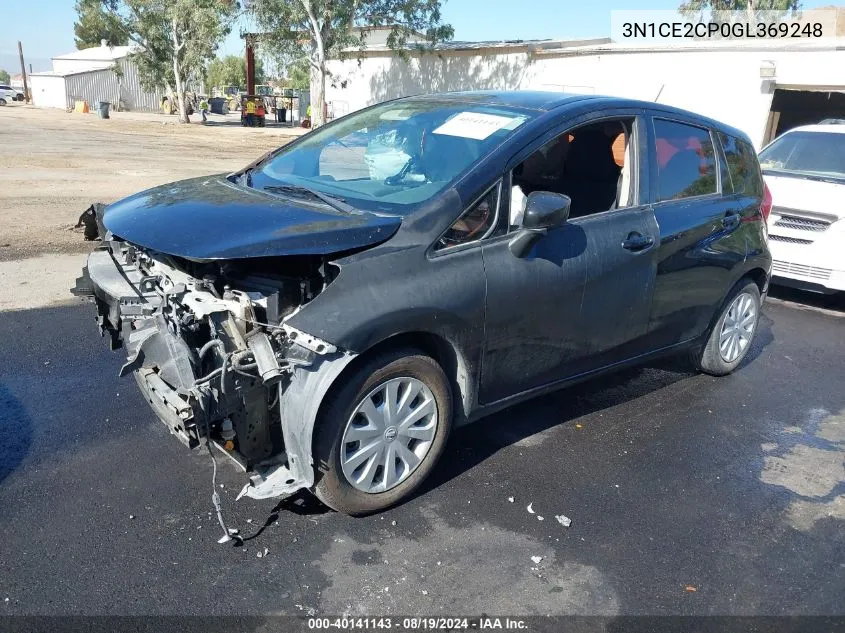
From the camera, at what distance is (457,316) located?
327cm

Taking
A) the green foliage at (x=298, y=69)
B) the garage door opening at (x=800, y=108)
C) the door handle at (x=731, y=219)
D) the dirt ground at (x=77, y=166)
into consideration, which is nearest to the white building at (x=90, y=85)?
the dirt ground at (x=77, y=166)

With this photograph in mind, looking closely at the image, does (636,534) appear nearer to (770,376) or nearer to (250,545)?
(250,545)

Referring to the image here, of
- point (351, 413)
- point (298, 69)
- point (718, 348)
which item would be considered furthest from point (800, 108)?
point (351, 413)

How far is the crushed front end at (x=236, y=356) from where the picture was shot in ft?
9.57

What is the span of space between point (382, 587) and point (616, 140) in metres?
2.96

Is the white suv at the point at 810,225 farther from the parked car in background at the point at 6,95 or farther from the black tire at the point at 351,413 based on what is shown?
the parked car in background at the point at 6,95

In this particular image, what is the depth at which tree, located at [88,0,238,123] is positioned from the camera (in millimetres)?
34719

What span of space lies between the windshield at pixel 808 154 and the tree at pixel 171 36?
29.9 meters

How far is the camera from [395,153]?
392cm

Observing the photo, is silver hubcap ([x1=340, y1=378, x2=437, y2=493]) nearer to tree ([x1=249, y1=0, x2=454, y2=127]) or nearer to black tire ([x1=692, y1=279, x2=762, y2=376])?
black tire ([x1=692, y1=279, x2=762, y2=376])

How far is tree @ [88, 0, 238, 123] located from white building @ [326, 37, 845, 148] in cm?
1603

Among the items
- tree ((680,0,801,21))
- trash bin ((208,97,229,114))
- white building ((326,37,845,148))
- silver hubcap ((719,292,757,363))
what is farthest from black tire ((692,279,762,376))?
trash bin ((208,97,229,114))

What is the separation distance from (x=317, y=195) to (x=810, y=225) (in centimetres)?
588

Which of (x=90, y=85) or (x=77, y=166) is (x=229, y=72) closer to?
(x=90, y=85)
